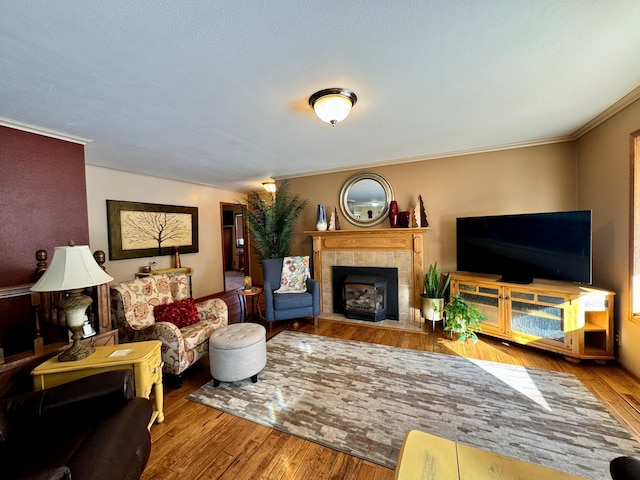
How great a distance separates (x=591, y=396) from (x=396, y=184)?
3053 millimetres

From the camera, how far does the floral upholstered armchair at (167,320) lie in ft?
7.51

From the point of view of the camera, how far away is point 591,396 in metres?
2.04

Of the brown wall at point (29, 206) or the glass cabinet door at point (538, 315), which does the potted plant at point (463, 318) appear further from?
the brown wall at point (29, 206)

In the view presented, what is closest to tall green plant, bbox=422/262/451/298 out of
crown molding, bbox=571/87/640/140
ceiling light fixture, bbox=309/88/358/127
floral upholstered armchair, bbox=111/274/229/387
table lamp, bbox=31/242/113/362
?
crown molding, bbox=571/87/640/140

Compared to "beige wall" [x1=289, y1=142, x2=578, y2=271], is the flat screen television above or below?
below

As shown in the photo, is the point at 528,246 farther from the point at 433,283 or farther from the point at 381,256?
the point at 381,256

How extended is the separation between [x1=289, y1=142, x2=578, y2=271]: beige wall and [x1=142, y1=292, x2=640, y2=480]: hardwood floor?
5.90ft

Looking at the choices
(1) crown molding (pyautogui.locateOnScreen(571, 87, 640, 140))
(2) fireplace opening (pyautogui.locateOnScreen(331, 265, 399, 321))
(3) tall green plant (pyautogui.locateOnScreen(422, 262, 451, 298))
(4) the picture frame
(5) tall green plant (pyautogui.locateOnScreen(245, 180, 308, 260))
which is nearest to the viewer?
(1) crown molding (pyautogui.locateOnScreen(571, 87, 640, 140))

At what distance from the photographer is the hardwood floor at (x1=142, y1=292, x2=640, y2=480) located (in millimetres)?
1481

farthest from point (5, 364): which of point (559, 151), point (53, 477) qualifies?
point (559, 151)

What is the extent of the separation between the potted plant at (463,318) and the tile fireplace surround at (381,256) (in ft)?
1.92

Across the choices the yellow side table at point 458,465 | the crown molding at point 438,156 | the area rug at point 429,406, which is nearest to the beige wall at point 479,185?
the crown molding at point 438,156

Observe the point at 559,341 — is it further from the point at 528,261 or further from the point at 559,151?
the point at 559,151

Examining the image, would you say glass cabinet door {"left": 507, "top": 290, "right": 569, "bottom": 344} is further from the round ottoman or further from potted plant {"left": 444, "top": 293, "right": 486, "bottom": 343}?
the round ottoman
